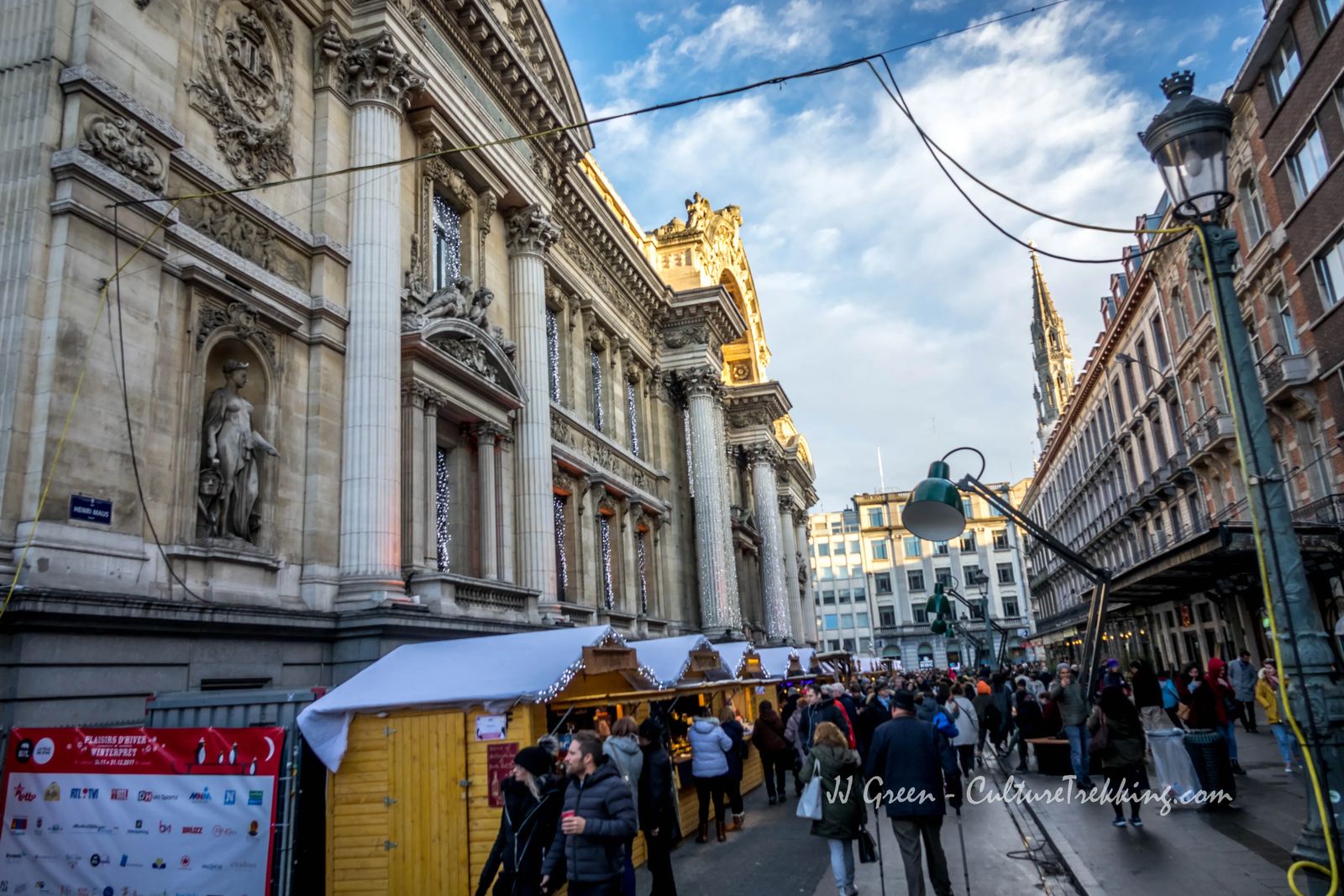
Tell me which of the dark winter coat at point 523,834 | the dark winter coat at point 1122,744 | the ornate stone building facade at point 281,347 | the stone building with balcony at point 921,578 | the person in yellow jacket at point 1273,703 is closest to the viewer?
the dark winter coat at point 523,834

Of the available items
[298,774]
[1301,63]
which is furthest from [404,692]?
[1301,63]

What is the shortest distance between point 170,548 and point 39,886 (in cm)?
389

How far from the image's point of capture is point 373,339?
573 inches

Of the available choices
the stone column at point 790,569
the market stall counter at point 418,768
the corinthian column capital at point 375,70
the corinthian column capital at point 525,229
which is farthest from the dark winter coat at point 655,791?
the stone column at point 790,569

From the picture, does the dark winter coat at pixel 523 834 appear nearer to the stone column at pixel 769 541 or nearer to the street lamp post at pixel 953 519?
the street lamp post at pixel 953 519

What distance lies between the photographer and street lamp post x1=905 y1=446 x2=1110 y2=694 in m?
10.0

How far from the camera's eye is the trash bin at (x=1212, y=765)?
11.7 m

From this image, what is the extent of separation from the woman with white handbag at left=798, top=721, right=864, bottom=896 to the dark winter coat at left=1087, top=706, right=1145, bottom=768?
4615 millimetres

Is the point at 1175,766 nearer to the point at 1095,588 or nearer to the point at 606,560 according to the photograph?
the point at 1095,588

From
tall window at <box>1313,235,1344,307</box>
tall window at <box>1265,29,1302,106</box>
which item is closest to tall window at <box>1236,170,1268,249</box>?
tall window at <box>1265,29,1302,106</box>

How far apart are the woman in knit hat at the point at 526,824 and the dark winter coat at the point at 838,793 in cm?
259

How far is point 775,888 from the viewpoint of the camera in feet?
31.1

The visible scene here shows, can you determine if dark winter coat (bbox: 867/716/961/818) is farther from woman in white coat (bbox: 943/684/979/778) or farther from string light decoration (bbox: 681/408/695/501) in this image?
string light decoration (bbox: 681/408/695/501)

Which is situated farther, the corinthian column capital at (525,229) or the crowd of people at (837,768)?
the corinthian column capital at (525,229)
